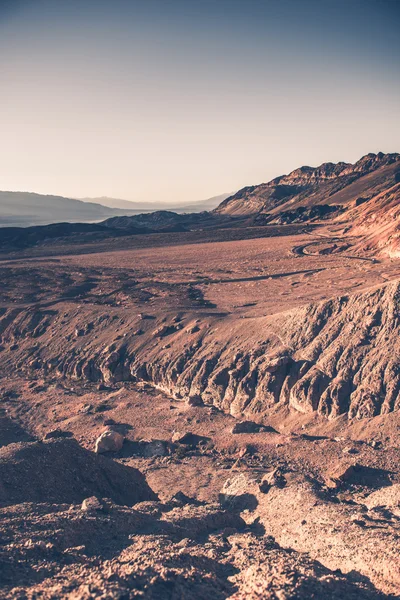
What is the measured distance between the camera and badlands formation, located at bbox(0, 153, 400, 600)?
11.2 meters

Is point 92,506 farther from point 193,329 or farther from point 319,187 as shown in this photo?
point 319,187

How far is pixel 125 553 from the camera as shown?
11695 millimetres

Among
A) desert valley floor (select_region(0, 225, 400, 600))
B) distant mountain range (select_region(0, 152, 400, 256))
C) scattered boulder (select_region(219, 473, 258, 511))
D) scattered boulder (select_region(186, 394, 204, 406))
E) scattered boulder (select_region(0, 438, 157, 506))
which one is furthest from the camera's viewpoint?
distant mountain range (select_region(0, 152, 400, 256))

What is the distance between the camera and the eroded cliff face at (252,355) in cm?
2244

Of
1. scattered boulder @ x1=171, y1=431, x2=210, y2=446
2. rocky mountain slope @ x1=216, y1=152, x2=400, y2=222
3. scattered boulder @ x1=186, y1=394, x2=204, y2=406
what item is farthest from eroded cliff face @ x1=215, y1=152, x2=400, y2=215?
scattered boulder @ x1=171, y1=431, x2=210, y2=446

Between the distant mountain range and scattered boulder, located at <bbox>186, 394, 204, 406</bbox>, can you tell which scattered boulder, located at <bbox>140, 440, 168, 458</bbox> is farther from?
the distant mountain range

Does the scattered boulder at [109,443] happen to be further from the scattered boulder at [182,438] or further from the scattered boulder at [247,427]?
the scattered boulder at [247,427]

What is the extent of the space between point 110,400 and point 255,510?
1269cm

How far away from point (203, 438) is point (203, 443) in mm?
324

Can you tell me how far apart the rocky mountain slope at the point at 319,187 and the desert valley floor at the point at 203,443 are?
8346cm

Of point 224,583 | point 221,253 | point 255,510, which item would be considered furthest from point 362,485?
point 221,253

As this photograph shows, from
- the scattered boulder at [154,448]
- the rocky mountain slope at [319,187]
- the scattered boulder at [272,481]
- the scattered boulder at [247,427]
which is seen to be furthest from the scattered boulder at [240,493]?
the rocky mountain slope at [319,187]

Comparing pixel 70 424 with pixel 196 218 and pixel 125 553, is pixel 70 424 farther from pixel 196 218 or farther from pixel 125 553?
pixel 196 218

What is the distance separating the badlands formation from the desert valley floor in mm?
65
